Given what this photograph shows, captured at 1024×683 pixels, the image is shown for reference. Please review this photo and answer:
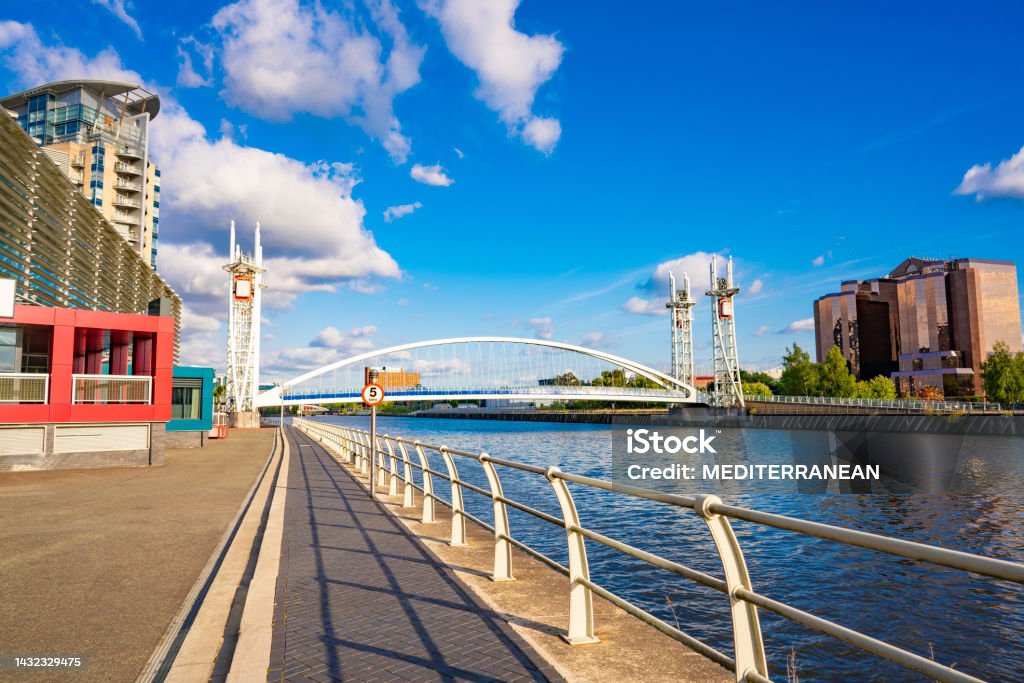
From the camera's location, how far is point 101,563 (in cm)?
744

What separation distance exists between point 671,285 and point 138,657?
141472 mm

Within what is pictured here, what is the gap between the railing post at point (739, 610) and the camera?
3.11 meters

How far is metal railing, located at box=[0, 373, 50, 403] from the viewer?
19156mm

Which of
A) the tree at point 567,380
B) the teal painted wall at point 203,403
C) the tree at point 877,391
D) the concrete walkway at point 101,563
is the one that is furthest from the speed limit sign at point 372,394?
the tree at point 567,380

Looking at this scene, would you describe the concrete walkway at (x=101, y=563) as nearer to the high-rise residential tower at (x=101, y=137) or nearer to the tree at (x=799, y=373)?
the high-rise residential tower at (x=101, y=137)

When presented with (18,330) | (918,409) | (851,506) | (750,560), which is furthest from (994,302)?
(18,330)

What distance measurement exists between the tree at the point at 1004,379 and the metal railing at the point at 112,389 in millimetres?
83414

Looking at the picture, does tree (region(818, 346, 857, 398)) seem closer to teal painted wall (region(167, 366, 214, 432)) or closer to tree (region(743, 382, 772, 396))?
tree (region(743, 382, 772, 396))

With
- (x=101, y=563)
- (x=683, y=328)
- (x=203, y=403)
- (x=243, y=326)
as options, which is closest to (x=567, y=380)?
(x=683, y=328)

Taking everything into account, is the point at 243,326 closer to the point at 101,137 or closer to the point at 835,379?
the point at 101,137

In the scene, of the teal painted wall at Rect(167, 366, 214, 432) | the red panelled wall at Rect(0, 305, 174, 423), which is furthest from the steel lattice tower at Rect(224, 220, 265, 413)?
the red panelled wall at Rect(0, 305, 174, 423)

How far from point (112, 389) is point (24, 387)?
2483 millimetres

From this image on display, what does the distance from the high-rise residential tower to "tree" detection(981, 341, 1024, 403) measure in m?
100

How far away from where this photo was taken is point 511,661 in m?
4.28
